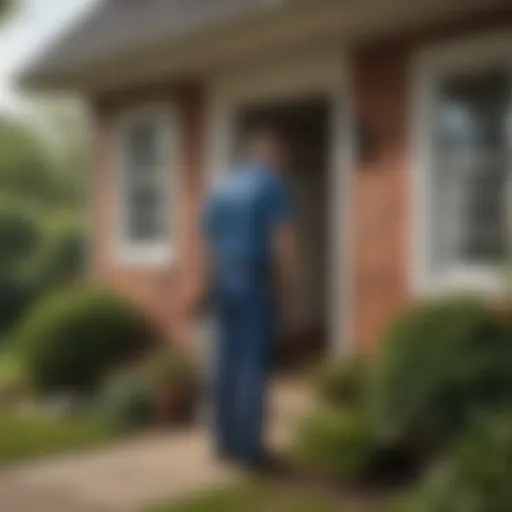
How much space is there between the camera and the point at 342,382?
25.5 ft

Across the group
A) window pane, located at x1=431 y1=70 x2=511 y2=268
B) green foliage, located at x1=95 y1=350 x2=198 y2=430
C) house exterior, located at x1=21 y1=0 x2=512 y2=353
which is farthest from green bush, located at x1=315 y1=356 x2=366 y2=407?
green foliage, located at x1=95 y1=350 x2=198 y2=430

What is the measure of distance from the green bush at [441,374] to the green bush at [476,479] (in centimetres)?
97

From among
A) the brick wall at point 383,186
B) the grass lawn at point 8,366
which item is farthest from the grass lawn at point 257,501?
the grass lawn at point 8,366

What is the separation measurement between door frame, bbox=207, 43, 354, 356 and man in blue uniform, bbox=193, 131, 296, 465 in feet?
5.56

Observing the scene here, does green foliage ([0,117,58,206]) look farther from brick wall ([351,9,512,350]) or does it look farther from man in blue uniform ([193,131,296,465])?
man in blue uniform ([193,131,296,465])

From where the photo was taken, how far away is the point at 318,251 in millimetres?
11430

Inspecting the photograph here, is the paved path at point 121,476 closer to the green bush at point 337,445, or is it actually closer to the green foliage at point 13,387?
the green bush at point 337,445

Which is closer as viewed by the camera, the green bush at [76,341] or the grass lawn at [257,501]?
the grass lawn at [257,501]

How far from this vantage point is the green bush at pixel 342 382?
25.0 ft

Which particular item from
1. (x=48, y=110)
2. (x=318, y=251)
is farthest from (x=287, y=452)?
(x=48, y=110)

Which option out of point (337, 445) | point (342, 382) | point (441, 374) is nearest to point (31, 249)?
point (342, 382)

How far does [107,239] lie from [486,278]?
18.3 feet

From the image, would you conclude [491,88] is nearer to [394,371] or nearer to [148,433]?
[394,371]

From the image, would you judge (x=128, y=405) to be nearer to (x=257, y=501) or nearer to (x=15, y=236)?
(x=257, y=501)
